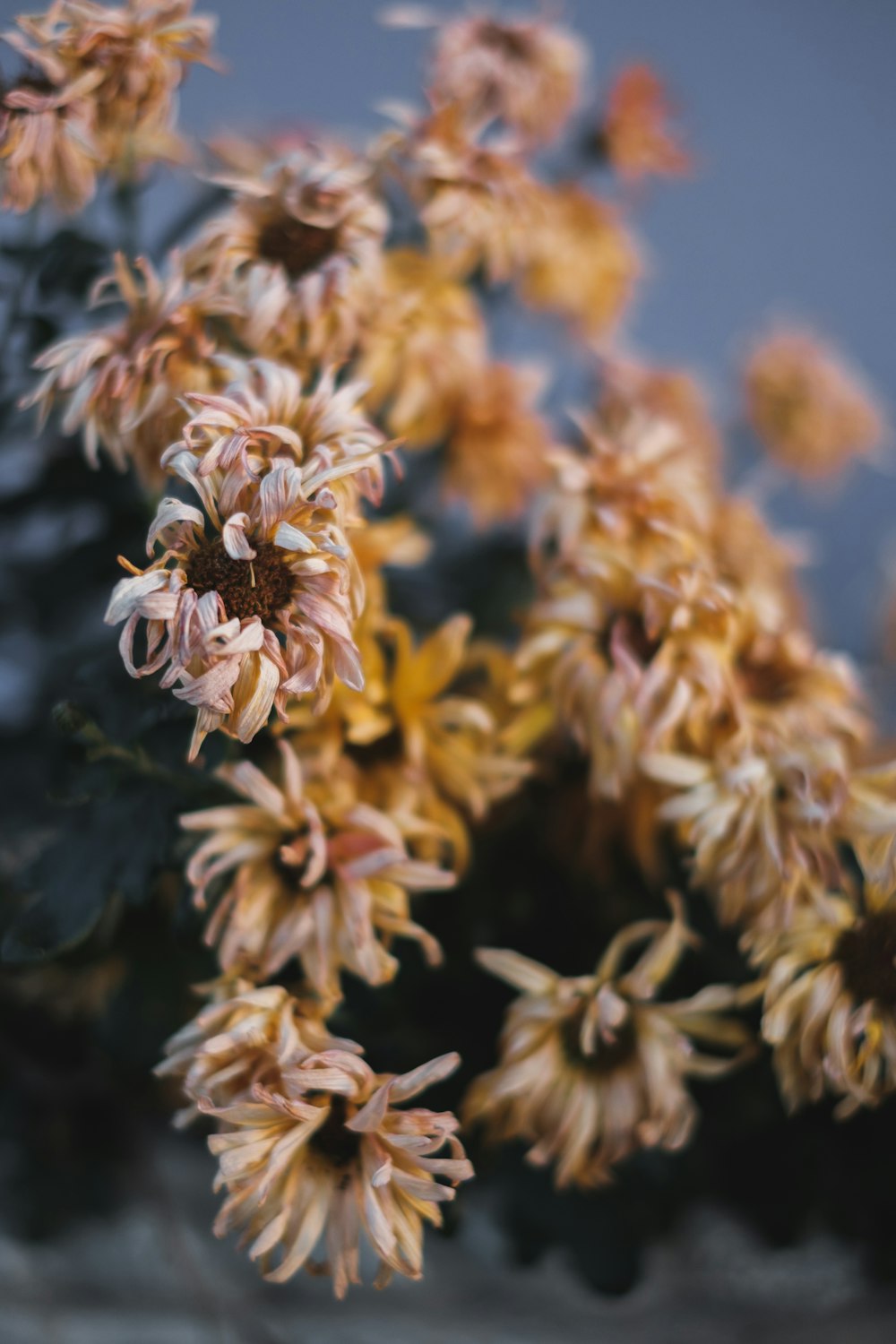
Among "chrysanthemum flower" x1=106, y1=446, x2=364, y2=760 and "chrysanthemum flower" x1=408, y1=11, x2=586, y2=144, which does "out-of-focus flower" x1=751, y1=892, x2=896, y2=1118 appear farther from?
"chrysanthemum flower" x1=408, y1=11, x2=586, y2=144

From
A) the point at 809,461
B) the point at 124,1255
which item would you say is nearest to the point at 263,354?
the point at 124,1255

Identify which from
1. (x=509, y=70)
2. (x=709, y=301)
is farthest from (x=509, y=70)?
(x=709, y=301)

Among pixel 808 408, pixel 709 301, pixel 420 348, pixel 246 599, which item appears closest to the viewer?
pixel 246 599

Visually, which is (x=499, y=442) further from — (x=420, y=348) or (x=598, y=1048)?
(x=598, y=1048)

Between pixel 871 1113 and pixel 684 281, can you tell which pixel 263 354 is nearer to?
pixel 871 1113

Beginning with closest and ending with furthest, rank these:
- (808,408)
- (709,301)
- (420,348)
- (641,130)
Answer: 1. (420,348)
2. (641,130)
3. (808,408)
4. (709,301)

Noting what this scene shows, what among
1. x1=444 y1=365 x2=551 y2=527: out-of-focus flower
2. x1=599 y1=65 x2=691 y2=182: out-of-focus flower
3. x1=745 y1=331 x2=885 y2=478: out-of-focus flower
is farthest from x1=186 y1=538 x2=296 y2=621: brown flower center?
x1=745 y1=331 x2=885 y2=478: out-of-focus flower

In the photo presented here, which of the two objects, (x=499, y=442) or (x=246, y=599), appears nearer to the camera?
(x=246, y=599)
